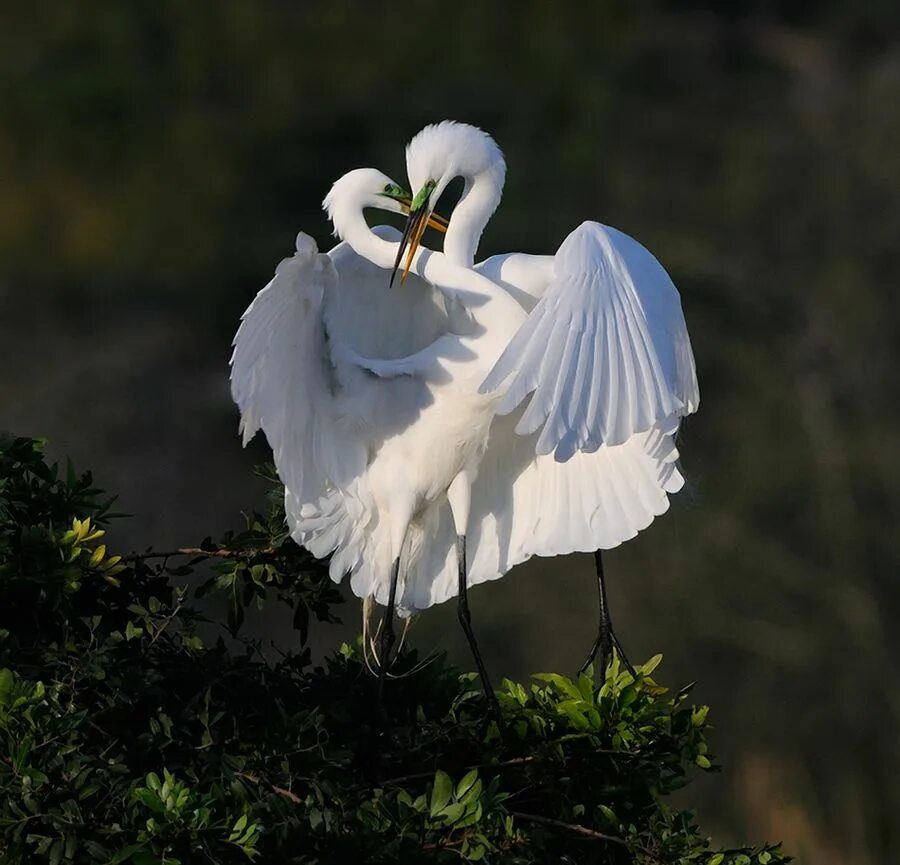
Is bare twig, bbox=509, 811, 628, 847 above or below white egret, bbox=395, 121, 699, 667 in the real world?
below

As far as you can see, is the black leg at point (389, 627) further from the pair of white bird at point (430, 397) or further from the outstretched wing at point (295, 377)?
the outstretched wing at point (295, 377)

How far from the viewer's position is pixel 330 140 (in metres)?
13.2

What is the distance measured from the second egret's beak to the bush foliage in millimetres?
577

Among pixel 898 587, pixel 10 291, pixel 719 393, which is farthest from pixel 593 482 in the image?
pixel 10 291

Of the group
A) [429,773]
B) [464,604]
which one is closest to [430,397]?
[464,604]

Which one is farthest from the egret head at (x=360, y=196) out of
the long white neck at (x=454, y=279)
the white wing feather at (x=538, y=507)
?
the white wing feather at (x=538, y=507)

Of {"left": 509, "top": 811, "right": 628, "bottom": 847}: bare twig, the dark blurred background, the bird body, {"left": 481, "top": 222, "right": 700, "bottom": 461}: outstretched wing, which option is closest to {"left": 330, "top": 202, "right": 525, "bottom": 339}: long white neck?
the bird body

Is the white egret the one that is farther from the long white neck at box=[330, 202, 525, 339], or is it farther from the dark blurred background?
the dark blurred background

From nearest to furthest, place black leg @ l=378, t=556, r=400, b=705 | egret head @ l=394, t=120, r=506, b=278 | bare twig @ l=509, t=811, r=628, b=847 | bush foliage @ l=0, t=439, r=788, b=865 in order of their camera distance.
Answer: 1. bush foliage @ l=0, t=439, r=788, b=865
2. bare twig @ l=509, t=811, r=628, b=847
3. black leg @ l=378, t=556, r=400, b=705
4. egret head @ l=394, t=120, r=506, b=278

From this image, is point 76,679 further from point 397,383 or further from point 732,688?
point 732,688

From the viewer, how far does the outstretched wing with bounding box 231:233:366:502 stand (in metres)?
3.11

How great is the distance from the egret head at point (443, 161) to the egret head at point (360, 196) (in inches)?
1.7

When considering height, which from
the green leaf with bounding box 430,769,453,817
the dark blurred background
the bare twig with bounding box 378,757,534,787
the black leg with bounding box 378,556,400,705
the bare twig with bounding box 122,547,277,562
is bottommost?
the green leaf with bounding box 430,769,453,817

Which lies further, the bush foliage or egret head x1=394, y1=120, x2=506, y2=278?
egret head x1=394, y1=120, x2=506, y2=278
